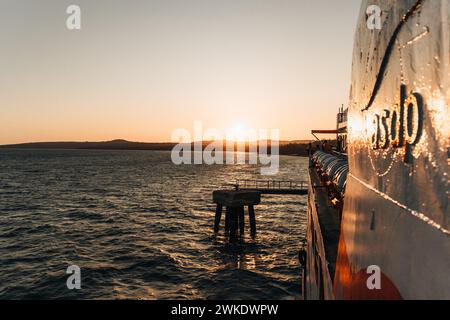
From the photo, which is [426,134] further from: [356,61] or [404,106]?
[356,61]

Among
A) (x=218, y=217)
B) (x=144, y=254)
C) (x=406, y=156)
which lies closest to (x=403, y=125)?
(x=406, y=156)

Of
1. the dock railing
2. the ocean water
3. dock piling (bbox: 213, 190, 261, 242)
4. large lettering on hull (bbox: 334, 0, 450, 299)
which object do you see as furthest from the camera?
the dock railing

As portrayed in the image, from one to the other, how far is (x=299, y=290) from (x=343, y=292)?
59.8ft

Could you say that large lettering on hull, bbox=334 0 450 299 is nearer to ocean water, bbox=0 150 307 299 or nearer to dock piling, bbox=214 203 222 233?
ocean water, bbox=0 150 307 299

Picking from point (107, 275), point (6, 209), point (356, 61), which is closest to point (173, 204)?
point (6, 209)

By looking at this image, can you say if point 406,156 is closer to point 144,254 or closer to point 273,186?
point 144,254

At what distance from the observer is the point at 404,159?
2.28 metres

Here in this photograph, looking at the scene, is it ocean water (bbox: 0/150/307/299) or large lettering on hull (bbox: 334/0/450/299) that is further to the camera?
ocean water (bbox: 0/150/307/299)

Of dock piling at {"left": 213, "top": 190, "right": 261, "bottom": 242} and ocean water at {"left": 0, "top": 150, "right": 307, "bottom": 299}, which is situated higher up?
dock piling at {"left": 213, "top": 190, "right": 261, "bottom": 242}

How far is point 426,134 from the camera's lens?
6.39ft

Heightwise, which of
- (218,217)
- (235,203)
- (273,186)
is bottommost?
(218,217)

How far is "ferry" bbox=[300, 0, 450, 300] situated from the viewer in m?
1.80

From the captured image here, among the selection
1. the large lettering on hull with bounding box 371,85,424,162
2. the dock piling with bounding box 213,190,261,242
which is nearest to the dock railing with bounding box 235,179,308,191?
the dock piling with bounding box 213,190,261,242

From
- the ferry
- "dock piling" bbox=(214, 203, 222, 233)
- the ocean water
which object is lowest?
the ocean water
